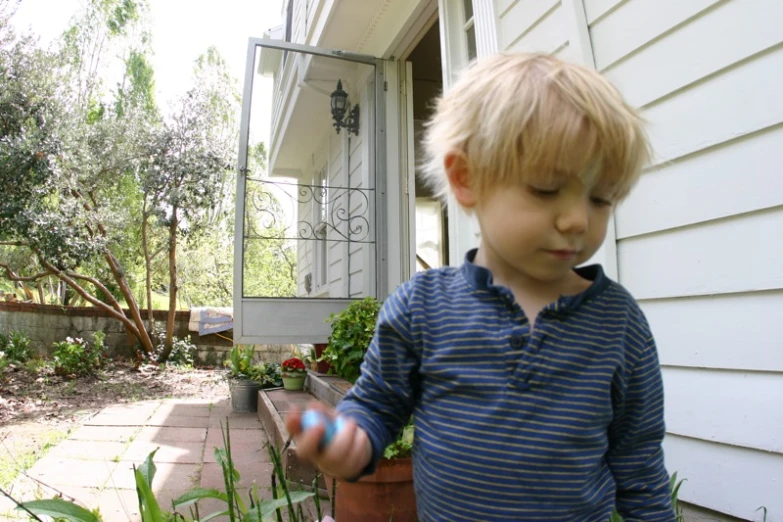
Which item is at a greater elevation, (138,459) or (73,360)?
(73,360)

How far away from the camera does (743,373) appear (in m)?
1.45

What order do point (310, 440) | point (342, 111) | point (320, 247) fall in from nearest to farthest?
1. point (310, 440)
2. point (342, 111)
3. point (320, 247)

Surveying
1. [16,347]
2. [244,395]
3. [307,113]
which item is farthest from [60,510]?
[16,347]

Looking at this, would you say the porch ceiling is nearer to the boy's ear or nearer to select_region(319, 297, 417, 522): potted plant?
select_region(319, 297, 417, 522): potted plant

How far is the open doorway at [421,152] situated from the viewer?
5035 mm

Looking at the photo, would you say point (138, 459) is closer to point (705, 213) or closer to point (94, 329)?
point (705, 213)

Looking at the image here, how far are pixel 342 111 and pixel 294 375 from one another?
236 cm

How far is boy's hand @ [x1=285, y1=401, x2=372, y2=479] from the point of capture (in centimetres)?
61

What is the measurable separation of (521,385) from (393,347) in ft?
0.62

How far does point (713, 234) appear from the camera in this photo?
153cm

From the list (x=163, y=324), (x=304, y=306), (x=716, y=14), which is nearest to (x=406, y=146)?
(x=304, y=306)

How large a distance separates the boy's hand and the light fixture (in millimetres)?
4618

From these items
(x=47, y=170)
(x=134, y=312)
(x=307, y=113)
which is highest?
(x=307, y=113)

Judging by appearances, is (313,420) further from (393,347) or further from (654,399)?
(654,399)
